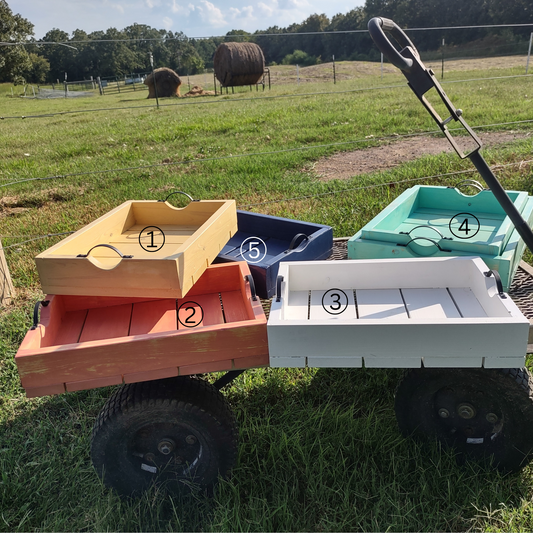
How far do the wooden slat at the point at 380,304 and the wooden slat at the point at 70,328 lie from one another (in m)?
1.10

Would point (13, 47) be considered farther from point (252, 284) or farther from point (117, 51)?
point (252, 284)

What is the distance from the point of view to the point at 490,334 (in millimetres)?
1485

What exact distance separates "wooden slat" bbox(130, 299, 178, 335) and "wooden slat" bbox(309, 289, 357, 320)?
55cm

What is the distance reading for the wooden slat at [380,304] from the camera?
71.7 inches

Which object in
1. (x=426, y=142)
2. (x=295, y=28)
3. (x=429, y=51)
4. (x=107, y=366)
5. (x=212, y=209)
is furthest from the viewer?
(x=429, y=51)

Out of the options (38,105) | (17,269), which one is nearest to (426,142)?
(38,105)

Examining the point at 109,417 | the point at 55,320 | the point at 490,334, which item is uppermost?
the point at 490,334

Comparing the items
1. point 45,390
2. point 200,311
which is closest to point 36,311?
point 45,390

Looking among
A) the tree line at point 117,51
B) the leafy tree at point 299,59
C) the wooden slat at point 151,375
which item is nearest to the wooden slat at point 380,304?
the wooden slat at point 151,375

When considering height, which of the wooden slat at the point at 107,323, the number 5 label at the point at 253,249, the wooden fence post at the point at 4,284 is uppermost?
the wooden slat at the point at 107,323

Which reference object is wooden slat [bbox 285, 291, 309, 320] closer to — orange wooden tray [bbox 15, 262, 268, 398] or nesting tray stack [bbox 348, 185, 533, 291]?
orange wooden tray [bbox 15, 262, 268, 398]

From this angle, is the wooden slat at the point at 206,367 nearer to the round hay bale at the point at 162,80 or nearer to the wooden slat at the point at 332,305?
the wooden slat at the point at 332,305

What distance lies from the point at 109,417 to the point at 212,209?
4.06ft

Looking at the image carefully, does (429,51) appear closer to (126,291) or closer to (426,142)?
(426,142)
